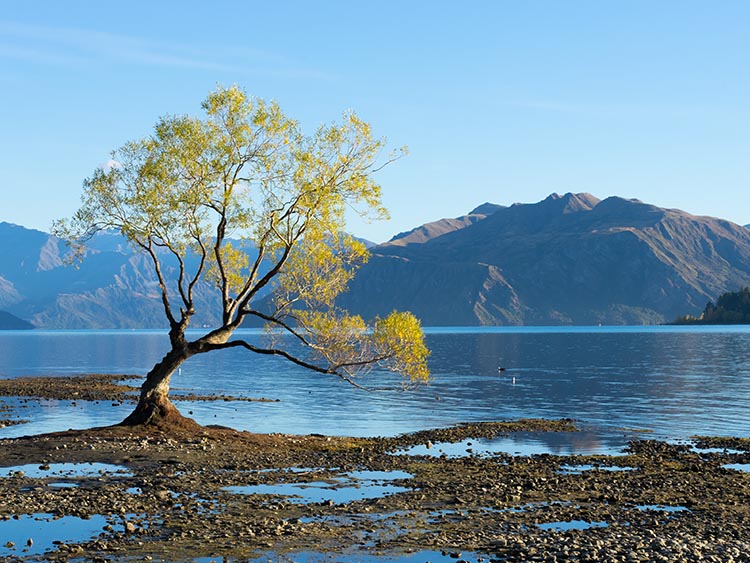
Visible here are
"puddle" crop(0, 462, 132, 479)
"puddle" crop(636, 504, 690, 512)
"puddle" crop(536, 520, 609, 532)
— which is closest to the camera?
"puddle" crop(536, 520, 609, 532)

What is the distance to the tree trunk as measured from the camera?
156 feet

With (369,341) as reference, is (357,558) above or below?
below

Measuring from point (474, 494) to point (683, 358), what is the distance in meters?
162

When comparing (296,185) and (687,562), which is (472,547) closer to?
(687,562)

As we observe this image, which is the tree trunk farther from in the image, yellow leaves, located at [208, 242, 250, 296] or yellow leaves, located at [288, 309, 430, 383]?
yellow leaves, located at [288, 309, 430, 383]

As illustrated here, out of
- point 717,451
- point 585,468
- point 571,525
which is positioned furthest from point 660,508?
point 717,451

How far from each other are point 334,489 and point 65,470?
12.4m

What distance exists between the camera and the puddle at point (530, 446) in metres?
49.5

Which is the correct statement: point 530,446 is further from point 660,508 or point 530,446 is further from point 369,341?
point 660,508

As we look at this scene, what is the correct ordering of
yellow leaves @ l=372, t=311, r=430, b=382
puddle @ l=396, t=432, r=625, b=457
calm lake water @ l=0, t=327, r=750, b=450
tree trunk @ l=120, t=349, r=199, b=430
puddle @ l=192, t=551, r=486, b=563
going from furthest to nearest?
1. calm lake water @ l=0, t=327, r=750, b=450
2. puddle @ l=396, t=432, r=625, b=457
3. tree trunk @ l=120, t=349, r=199, b=430
4. yellow leaves @ l=372, t=311, r=430, b=382
5. puddle @ l=192, t=551, r=486, b=563

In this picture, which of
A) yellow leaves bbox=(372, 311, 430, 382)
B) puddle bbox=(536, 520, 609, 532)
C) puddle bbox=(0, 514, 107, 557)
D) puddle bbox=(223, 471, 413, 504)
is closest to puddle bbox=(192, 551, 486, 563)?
puddle bbox=(536, 520, 609, 532)

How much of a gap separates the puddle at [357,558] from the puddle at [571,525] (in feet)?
15.2

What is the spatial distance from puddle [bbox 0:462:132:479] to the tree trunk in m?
9.28

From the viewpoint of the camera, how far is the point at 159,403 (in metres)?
48.3
